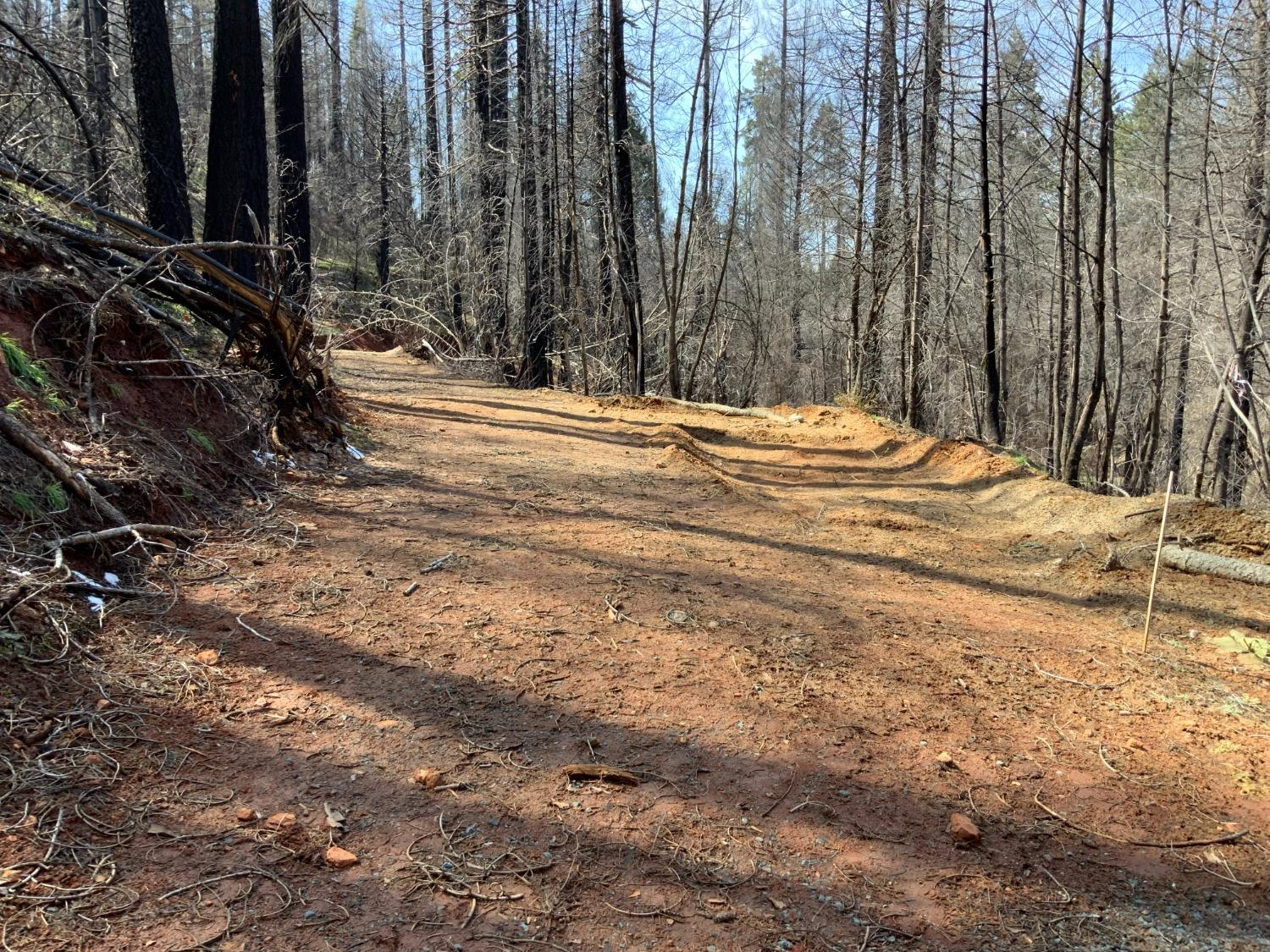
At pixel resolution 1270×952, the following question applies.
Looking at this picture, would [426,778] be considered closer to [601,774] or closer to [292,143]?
[601,774]

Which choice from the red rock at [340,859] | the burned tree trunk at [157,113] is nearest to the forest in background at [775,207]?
the burned tree trunk at [157,113]

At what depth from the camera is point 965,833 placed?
2639 mm

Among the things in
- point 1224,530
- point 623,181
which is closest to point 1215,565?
point 1224,530

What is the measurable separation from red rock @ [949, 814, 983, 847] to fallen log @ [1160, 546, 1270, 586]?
374cm

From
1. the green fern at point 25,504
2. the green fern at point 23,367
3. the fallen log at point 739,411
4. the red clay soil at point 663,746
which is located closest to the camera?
the red clay soil at point 663,746

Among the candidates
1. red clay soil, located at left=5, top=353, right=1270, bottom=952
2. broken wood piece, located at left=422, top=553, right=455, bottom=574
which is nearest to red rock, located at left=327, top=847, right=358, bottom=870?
red clay soil, located at left=5, top=353, right=1270, bottom=952

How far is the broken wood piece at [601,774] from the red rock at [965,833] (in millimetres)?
1119

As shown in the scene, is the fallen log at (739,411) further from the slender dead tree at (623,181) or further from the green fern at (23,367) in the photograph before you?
the green fern at (23,367)

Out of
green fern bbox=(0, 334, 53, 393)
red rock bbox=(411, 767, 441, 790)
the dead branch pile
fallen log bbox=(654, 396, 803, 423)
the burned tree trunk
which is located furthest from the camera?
fallen log bbox=(654, 396, 803, 423)

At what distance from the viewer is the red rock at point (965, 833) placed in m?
2.63

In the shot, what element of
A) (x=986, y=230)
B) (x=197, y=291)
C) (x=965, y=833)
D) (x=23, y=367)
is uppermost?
(x=986, y=230)

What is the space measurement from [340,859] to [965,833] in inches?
80.3

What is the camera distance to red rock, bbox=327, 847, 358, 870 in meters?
2.17

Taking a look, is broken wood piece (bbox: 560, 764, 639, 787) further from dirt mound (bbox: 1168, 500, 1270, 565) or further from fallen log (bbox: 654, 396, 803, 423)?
fallen log (bbox: 654, 396, 803, 423)
